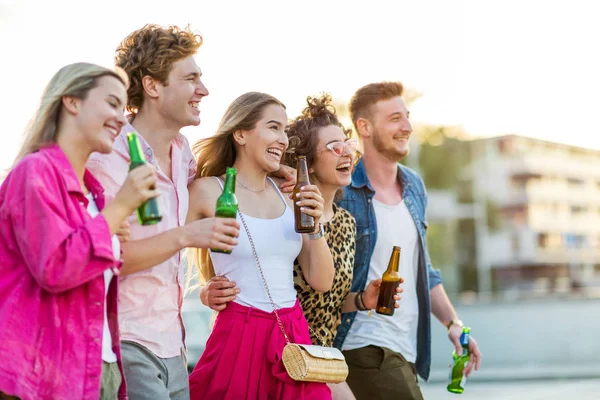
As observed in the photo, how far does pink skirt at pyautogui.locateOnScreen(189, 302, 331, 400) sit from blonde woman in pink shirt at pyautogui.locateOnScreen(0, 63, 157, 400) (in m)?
1.21

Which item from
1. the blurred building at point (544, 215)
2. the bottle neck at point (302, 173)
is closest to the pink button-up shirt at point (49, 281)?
the bottle neck at point (302, 173)

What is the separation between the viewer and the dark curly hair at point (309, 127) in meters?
5.51

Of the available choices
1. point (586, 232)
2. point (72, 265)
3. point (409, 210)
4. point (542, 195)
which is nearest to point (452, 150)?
point (542, 195)

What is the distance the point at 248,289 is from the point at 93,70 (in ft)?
5.54

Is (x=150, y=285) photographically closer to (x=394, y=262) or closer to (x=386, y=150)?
(x=394, y=262)

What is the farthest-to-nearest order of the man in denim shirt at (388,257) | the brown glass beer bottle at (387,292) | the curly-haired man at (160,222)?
the man in denim shirt at (388,257), the brown glass beer bottle at (387,292), the curly-haired man at (160,222)

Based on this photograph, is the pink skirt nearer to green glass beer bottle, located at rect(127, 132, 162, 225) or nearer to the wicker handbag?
the wicker handbag

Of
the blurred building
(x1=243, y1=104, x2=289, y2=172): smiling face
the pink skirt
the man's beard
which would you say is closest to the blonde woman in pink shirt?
the pink skirt

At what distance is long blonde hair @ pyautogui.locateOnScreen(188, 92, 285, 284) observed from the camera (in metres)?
4.83

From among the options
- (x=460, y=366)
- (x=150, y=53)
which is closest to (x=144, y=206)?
(x=150, y=53)

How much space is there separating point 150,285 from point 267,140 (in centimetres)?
121

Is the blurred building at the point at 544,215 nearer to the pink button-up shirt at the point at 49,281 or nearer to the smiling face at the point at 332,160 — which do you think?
the smiling face at the point at 332,160

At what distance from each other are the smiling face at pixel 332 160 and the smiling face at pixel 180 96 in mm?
1374

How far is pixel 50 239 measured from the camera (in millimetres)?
2949
